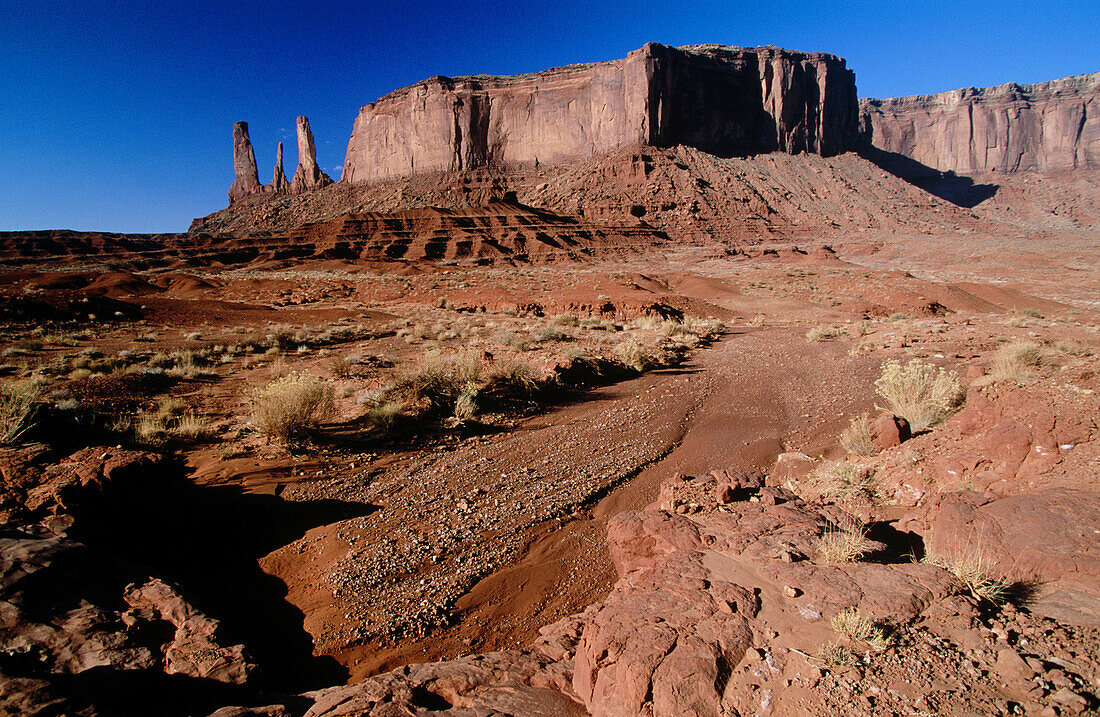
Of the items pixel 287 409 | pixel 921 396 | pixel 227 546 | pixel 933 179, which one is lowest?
pixel 227 546

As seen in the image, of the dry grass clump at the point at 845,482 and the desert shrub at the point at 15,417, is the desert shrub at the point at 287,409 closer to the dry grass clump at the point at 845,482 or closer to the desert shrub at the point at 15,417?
the desert shrub at the point at 15,417

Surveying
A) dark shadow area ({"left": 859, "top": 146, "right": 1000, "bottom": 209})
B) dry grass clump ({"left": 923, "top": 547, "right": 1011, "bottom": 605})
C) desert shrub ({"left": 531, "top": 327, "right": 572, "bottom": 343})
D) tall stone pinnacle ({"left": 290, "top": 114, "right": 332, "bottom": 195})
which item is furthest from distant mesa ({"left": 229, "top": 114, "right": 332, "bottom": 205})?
dry grass clump ({"left": 923, "top": 547, "right": 1011, "bottom": 605})

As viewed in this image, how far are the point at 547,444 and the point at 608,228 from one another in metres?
51.5

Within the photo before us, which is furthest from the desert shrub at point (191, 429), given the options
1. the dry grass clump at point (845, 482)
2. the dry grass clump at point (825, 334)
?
the dry grass clump at point (825, 334)

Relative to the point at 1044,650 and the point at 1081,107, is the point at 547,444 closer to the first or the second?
the point at 1044,650

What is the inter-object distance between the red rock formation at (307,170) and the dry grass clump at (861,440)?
4005 inches

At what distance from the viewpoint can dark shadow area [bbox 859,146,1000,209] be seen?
85.6m

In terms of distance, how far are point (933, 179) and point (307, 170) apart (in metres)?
121

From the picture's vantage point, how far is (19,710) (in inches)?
79.4

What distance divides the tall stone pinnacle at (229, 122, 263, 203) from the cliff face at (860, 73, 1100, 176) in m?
116

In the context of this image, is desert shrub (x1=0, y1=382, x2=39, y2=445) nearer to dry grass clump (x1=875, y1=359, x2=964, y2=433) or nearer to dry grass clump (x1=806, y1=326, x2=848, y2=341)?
dry grass clump (x1=875, y1=359, x2=964, y2=433)

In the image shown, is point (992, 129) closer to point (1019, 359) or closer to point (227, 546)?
point (1019, 359)

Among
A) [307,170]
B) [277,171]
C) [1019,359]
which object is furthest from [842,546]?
[277,171]

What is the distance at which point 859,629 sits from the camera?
7.73 ft
